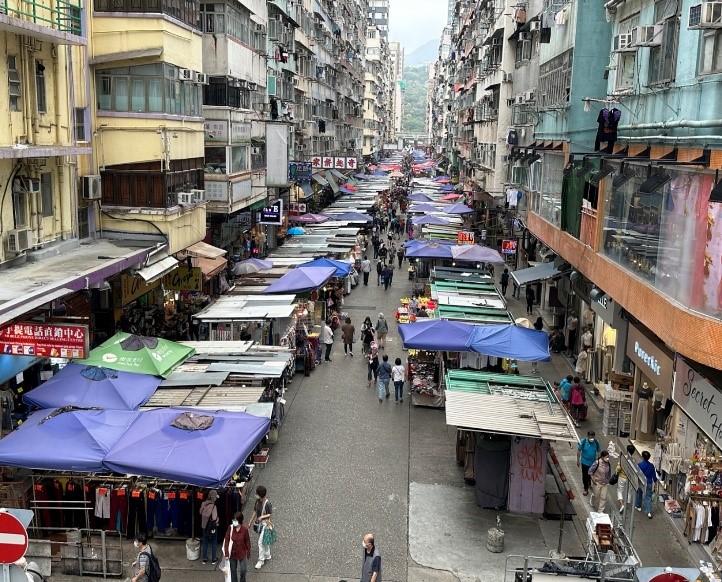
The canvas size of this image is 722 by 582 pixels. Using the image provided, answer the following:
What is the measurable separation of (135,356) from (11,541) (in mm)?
9711

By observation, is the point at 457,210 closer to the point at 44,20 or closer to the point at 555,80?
the point at 555,80

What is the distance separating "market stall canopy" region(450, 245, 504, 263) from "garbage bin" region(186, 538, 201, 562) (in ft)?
63.5

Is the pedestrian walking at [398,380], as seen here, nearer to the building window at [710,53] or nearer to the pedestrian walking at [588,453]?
the pedestrian walking at [588,453]

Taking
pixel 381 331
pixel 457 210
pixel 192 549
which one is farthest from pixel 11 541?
pixel 457 210

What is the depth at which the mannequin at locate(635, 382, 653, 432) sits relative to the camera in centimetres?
1650

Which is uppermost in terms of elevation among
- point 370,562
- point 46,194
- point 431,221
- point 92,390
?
point 46,194

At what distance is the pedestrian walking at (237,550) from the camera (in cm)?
1093

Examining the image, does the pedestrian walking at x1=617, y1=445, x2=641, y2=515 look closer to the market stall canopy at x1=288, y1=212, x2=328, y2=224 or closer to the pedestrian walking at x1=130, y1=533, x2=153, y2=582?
the pedestrian walking at x1=130, y1=533, x2=153, y2=582

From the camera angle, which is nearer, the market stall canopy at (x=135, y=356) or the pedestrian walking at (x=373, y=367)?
the market stall canopy at (x=135, y=356)

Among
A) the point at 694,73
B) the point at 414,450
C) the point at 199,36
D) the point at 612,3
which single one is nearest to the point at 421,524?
the point at 414,450

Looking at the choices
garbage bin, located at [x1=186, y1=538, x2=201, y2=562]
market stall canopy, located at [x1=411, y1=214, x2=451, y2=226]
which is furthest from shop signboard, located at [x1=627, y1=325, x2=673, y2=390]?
market stall canopy, located at [x1=411, y1=214, x2=451, y2=226]

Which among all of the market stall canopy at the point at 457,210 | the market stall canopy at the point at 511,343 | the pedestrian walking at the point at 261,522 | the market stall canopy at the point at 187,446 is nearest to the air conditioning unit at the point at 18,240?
the market stall canopy at the point at 187,446

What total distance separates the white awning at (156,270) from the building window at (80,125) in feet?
11.9

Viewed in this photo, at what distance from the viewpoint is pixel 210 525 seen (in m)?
11.7
